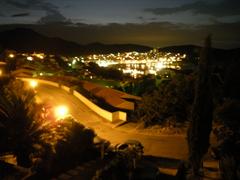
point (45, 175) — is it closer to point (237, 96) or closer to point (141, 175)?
point (141, 175)

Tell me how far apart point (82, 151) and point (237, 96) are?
1519 cm

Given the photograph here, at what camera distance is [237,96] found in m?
28.0

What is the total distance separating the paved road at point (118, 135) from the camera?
20.8 m

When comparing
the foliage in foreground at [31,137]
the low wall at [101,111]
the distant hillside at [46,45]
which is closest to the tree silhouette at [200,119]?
the foliage in foreground at [31,137]

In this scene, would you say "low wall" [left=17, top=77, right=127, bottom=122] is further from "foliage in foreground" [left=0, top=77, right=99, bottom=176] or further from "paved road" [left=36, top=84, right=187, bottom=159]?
"foliage in foreground" [left=0, top=77, right=99, bottom=176]

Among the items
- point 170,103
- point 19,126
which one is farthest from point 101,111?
point 19,126

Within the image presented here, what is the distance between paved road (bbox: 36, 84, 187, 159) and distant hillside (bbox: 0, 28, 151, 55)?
9278 cm

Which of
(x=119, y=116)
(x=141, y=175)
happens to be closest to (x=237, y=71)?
(x=119, y=116)

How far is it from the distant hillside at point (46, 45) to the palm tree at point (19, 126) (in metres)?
111

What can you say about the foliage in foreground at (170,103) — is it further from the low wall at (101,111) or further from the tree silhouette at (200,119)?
the tree silhouette at (200,119)

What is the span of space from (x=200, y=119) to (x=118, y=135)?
1046 centimetres

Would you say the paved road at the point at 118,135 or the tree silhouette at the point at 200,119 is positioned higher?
the tree silhouette at the point at 200,119

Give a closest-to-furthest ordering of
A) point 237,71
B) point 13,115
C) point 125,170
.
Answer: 1. point 125,170
2. point 13,115
3. point 237,71

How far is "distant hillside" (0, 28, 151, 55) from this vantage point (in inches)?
5280
